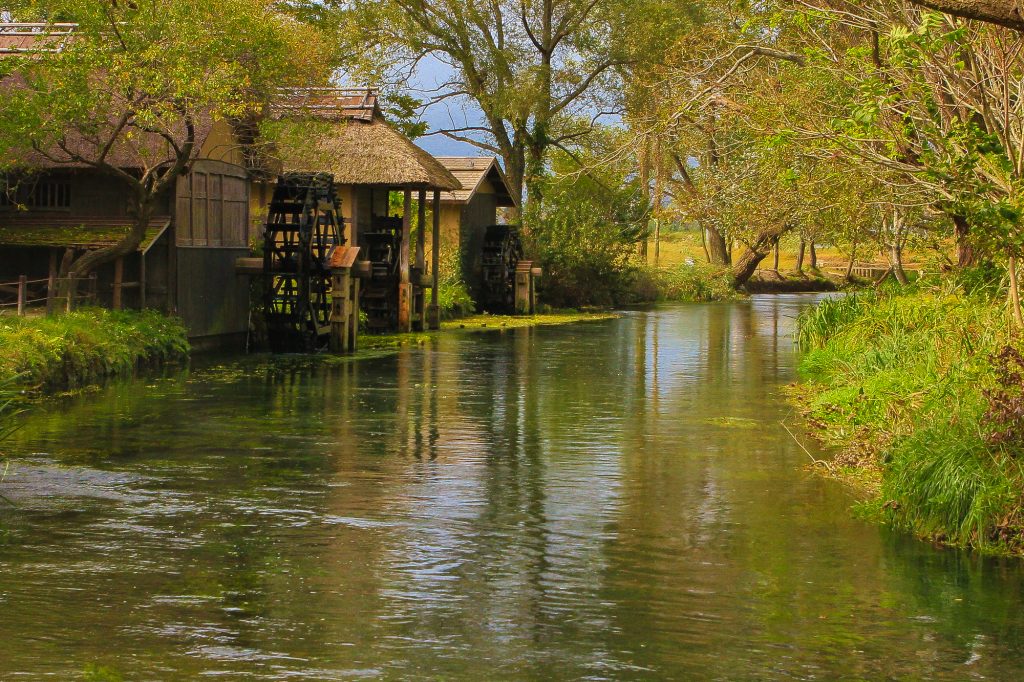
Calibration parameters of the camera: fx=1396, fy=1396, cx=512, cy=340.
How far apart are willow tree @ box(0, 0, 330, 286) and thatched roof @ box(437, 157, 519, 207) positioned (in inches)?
610

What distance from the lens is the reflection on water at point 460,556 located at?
7.24m

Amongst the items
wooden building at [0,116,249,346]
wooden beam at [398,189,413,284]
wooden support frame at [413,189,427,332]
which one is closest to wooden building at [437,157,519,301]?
wooden support frame at [413,189,427,332]

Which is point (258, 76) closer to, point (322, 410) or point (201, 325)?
point (201, 325)

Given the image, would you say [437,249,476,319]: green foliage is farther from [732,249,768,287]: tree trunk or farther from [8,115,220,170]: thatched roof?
[732,249,768,287]: tree trunk

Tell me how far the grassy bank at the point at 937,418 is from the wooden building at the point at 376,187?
14.1m

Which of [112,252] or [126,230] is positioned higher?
[126,230]

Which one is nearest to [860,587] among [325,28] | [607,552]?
[607,552]

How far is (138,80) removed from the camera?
20.9m

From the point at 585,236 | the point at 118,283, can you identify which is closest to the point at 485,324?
the point at 585,236

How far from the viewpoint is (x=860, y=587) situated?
8.76m

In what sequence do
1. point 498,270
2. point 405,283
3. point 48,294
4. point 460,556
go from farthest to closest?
point 498,270, point 405,283, point 48,294, point 460,556

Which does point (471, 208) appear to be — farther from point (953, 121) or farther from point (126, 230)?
point (953, 121)

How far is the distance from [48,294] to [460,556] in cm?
1500

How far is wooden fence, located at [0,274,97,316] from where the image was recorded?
69.9 ft
